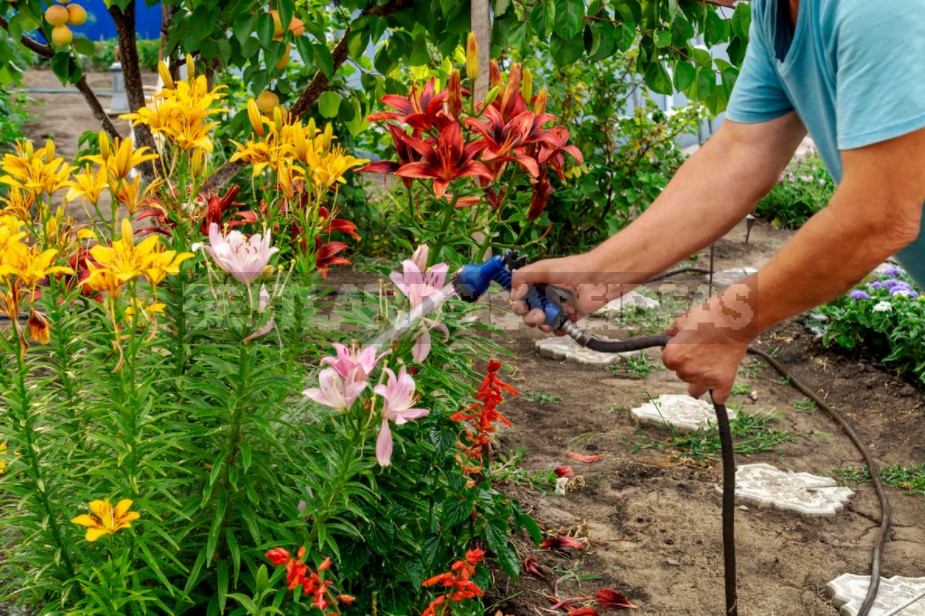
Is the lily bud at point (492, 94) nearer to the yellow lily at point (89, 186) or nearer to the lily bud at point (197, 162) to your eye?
the lily bud at point (197, 162)

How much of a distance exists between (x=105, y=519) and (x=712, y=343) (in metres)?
1.06

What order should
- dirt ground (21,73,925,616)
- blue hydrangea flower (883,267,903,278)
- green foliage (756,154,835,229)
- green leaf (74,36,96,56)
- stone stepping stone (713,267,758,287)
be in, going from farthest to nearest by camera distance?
1. green foliage (756,154,835,229)
2. stone stepping stone (713,267,758,287)
3. blue hydrangea flower (883,267,903,278)
4. green leaf (74,36,96,56)
5. dirt ground (21,73,925,616)

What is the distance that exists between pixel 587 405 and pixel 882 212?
2.34m

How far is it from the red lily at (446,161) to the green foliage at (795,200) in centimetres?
528

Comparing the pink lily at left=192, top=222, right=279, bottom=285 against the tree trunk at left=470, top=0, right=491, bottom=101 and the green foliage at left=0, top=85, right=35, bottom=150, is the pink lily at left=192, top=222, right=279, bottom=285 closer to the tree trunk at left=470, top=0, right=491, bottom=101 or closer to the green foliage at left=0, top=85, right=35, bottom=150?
the tree trunk at left=470, top=0, right=491, bottom=101

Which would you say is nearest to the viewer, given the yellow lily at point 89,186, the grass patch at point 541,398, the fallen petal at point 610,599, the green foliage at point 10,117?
the yellow lily at point 89,186

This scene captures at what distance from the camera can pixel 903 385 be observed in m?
3.94

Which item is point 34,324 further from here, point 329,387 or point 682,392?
point 682,392

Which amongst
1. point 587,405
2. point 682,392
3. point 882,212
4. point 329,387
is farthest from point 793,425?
point 329,387

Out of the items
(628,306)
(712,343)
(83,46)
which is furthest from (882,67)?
(628,306)

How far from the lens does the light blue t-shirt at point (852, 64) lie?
132 cm

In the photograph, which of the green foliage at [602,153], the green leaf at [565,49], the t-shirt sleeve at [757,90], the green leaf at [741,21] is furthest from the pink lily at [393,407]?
the green foliage at [602,153]

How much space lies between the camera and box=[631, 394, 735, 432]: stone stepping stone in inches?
137

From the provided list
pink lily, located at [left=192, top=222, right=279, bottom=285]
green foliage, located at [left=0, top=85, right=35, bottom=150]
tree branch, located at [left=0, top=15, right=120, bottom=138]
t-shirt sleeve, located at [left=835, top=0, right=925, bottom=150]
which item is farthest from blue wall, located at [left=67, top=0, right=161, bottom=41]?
t-shirt sleeve, located at [left=835, top=0, right=925, bottom=150]
